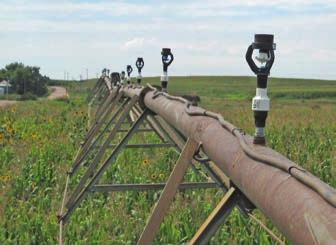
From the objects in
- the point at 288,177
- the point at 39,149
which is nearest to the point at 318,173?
the point at 39,149

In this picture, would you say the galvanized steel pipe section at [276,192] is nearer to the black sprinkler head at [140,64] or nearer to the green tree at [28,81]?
the black sprinkler head at [140,64]

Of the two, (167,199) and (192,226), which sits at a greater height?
(167,199)

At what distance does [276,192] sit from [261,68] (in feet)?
1.85

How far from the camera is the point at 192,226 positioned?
575 centimetres

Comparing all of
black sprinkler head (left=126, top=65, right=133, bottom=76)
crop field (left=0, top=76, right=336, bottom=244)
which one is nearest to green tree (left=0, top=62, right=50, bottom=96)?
crop field (left=0, top=76, right=336, bottom=244)

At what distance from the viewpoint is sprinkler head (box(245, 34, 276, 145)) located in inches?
84.8

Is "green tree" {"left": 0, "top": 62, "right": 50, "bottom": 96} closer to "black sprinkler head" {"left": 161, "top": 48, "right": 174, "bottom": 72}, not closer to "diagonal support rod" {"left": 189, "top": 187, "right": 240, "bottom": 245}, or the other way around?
"black sprinkler head" {"left": 161, "top": 48, "right": 174, "bottom": 72}

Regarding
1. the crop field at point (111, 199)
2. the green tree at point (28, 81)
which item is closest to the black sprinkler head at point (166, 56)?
the crop field at point (111, 199)

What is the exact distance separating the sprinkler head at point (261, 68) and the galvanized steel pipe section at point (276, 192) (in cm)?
12

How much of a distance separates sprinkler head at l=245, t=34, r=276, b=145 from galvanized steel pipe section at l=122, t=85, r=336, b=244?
0.41ft

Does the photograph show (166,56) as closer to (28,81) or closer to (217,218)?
(217,218)

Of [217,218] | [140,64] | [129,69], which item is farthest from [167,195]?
[129,69]

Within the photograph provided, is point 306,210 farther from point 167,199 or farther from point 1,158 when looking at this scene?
point 1,158

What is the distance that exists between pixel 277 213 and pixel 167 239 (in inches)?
146
